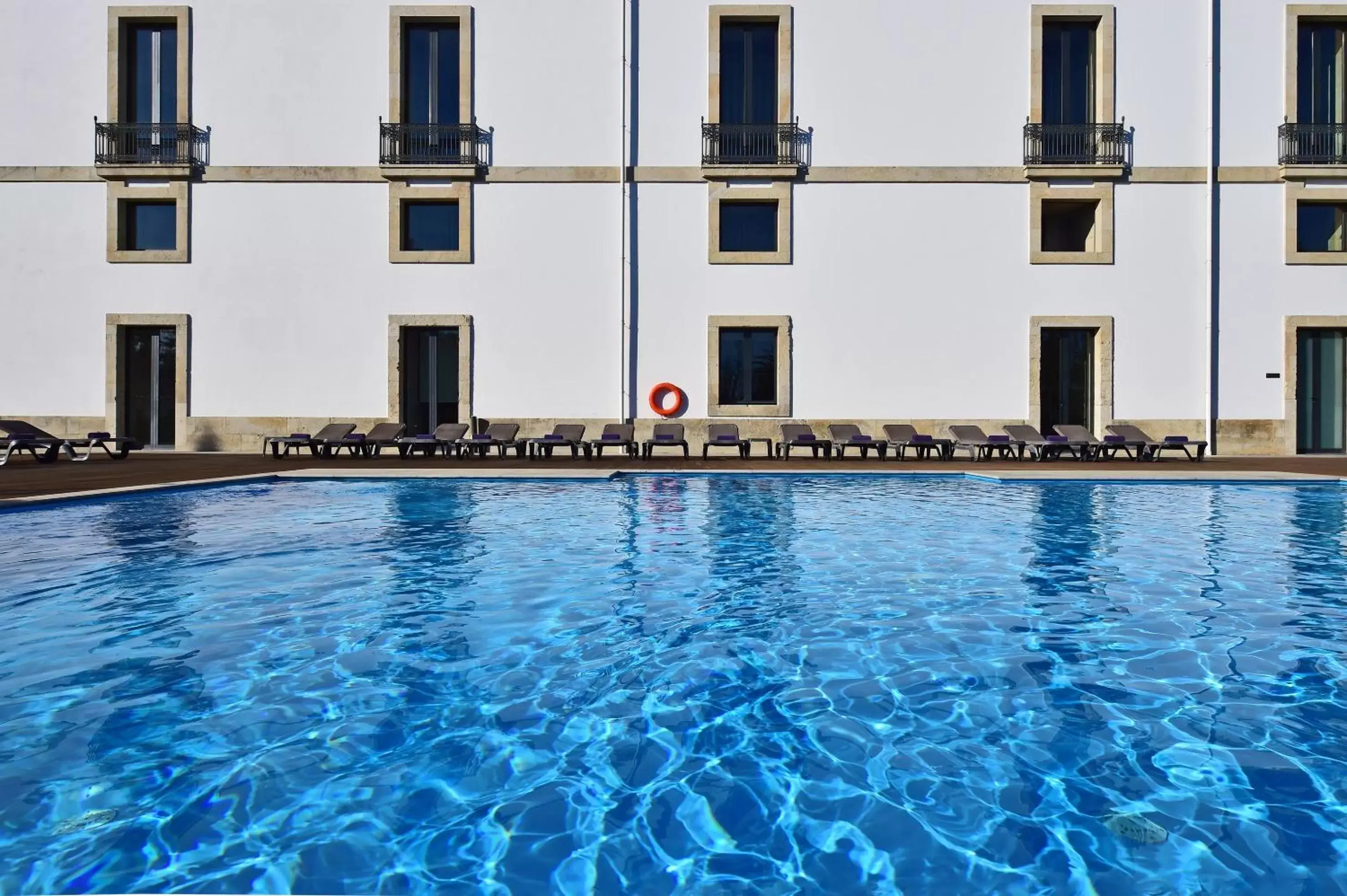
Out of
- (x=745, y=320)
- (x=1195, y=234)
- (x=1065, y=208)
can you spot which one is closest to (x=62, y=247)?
(x=745, y=320)

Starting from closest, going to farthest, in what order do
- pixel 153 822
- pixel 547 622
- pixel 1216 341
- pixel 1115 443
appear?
pixel 153 822 < pixel 547 622 < pixel 1115 443 < pixel 1216 341

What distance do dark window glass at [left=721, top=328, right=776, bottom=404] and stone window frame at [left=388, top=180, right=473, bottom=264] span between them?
5.89 meters

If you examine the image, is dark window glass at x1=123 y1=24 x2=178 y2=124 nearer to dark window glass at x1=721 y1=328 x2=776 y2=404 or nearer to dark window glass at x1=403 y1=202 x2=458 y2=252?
dark window glass at x1=403 y1=202 x2=458 y2=252

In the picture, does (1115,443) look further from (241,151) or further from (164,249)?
(164,249)

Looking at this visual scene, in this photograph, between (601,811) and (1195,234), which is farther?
(1195,234)

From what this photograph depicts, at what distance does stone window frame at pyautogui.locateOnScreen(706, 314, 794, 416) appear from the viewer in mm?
16922

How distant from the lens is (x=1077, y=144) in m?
16.9

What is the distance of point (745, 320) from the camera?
16.9 meters

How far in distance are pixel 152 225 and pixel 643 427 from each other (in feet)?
38.8

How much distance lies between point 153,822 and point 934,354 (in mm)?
16379

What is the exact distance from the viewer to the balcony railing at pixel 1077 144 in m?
16.8

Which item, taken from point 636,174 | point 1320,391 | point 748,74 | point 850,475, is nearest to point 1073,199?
point 1320,391

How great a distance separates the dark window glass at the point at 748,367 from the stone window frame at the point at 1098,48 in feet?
24.1

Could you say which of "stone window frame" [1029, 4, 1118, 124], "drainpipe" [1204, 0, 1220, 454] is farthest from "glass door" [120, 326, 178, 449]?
"drainpipe" [1204, 0, 1220, 454]
